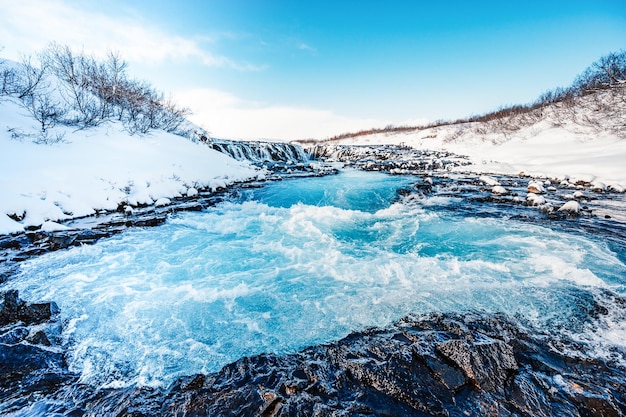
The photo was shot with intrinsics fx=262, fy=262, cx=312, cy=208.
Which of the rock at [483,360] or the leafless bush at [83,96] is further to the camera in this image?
the leafless bush at [83,96]

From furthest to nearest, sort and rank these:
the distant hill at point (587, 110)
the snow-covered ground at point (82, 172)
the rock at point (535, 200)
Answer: the distant hill at point (587, 110) → the rock at point (535, 200) → the snow-covered ground at point (82, 172)

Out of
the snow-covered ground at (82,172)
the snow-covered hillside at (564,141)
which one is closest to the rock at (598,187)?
the snow-covered hillside at (564,141)

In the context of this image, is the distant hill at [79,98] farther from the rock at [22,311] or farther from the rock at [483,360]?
the rock at [483,360]

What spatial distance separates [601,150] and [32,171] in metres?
27.1

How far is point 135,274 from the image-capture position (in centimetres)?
470

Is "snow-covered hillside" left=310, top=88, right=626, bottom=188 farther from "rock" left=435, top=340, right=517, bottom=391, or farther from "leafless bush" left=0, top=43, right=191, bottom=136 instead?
"leafless bush" left=0, top=43, right=191, bottom=136

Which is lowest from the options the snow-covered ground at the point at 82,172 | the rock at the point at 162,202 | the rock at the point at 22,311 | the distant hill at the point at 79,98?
the rock at the point at 22,311

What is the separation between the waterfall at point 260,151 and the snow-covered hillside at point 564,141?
57.9ft

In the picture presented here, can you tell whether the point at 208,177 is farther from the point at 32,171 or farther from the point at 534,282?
the point at 534,282

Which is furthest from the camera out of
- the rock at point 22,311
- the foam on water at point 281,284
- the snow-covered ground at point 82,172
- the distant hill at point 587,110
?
the distant hill at point 587,110

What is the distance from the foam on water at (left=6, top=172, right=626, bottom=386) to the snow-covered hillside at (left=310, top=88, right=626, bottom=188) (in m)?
9.99

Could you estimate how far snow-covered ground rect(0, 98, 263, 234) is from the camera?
6.62 m

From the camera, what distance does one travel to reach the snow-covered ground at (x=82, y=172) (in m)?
6.62

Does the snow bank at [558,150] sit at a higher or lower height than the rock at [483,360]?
higher
